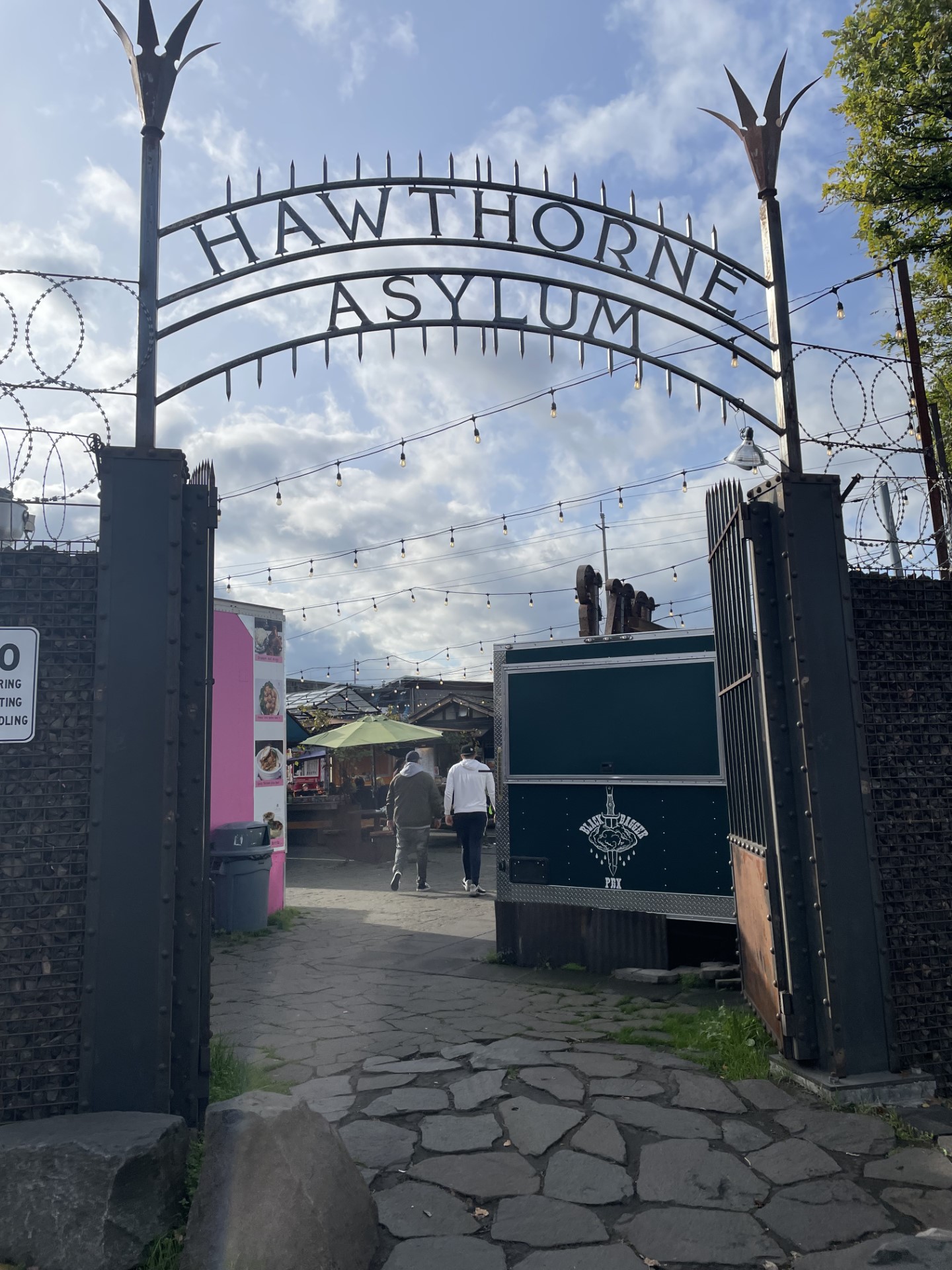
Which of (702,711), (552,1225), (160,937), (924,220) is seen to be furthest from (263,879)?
(924,220)

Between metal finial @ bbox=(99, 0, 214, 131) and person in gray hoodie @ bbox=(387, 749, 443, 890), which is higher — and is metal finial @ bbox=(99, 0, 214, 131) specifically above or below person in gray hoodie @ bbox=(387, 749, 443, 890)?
above

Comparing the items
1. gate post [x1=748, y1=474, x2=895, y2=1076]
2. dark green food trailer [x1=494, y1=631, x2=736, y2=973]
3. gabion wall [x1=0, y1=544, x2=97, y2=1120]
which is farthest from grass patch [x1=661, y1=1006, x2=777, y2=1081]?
gabion wall [x1=0, y1=544, x2=97, y2=1120]

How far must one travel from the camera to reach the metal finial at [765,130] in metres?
5.82

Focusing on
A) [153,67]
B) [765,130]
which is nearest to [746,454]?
[765,130]

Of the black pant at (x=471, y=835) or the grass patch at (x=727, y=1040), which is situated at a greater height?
the black pant at (x=471, y=835)

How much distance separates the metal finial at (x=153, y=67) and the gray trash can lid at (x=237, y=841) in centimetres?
703

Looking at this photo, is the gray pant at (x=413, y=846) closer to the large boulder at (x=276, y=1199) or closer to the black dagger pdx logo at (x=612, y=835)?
the black dagger pdx logo at (x=612, y=835)

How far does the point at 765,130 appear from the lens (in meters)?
5.85

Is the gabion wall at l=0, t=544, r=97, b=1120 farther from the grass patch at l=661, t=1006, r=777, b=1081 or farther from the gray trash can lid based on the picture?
the gray trash can lid

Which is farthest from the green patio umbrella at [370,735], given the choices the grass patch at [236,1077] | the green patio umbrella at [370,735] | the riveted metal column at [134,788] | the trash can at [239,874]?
the riveted metal column at [134,788]

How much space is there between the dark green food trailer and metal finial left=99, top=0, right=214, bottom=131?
16.4ft

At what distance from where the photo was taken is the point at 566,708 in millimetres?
8219

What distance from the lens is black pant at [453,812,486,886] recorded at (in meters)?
12.6

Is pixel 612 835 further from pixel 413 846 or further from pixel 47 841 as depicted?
pixel 413 846
